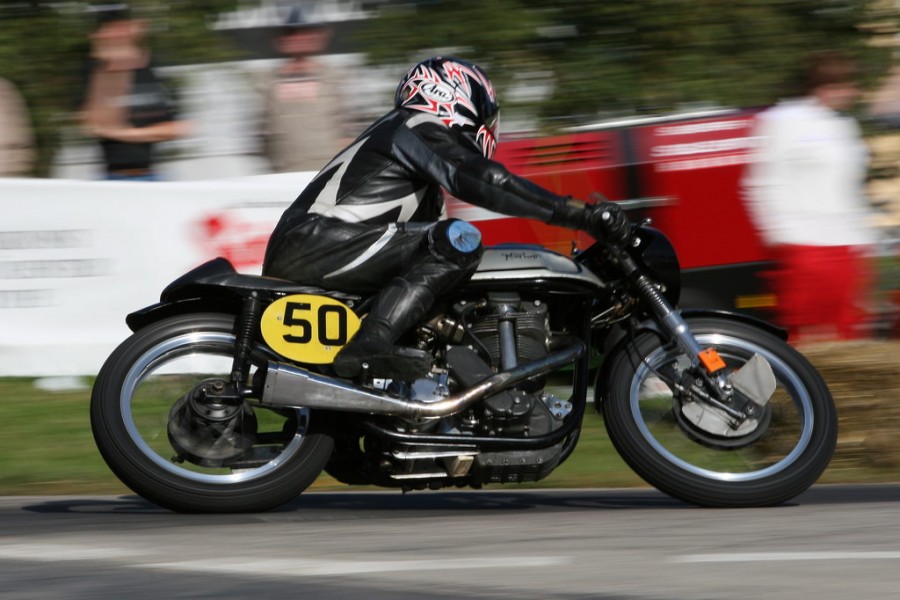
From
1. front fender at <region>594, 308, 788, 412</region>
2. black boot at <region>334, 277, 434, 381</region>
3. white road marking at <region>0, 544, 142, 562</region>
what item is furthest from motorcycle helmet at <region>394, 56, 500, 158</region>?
white road marking at <region>0, 544, 142, 562</region>

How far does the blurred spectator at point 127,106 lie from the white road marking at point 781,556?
18.6 feet

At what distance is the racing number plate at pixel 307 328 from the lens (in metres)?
5.32

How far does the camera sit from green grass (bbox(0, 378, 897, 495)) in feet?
21.7

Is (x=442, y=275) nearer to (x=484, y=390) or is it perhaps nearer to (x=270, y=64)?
(x=484, y=390)

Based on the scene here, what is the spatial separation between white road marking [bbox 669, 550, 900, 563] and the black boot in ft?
4.40

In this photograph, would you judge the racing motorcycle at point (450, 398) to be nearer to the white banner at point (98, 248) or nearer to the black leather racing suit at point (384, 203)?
the black leather racing suit at point (384, 203)

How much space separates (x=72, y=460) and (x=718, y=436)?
126 inches

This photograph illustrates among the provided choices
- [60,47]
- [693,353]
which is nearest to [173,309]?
[693,353]

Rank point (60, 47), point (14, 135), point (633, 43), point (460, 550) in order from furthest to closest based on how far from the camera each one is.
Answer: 1. point (633, 43)
2. point (60, 47)
3. point (14, 135)
4. point (460, 550)

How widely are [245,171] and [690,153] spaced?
2.81 m

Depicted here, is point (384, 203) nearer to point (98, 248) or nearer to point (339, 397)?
point (339, 397)

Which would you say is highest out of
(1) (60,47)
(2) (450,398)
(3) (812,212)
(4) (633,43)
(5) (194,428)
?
(1) (60,47)

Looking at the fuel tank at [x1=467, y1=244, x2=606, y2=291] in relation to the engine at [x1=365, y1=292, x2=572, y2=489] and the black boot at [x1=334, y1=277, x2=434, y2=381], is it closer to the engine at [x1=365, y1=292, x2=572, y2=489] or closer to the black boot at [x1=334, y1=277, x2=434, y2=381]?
the engine at [x1=365, y1=292, x2=572, y2=489]

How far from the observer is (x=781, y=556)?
4.36 m
